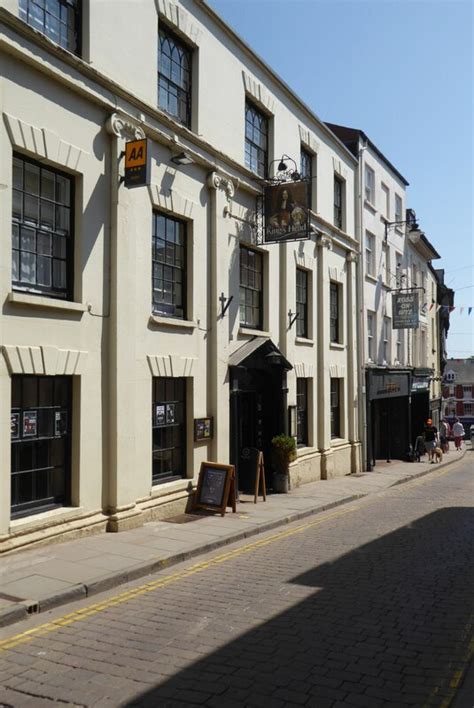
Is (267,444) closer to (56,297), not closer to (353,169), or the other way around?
(56,297)

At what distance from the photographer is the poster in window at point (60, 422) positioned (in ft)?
33.2

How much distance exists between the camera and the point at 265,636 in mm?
6316

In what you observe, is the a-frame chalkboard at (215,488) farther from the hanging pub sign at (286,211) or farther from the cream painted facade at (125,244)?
the hanging pub sign at (286,211)

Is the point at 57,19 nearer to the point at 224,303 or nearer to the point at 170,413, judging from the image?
the point at 224,303

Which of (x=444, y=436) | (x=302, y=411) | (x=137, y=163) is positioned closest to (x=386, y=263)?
(x=302, y=411)

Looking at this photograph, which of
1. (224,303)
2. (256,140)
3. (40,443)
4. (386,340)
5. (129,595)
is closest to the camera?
(129,595)

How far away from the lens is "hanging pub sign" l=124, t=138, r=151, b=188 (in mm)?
10822

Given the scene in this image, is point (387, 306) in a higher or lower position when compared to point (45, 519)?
higher

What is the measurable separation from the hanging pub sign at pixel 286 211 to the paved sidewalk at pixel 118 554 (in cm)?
620

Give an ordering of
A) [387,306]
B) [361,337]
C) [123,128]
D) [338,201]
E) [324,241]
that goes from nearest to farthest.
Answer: [123,128] → [324,241] → [338,201] → [361,337] → [387,306]

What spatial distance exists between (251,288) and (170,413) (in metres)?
4.85

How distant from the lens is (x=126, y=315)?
445 inches

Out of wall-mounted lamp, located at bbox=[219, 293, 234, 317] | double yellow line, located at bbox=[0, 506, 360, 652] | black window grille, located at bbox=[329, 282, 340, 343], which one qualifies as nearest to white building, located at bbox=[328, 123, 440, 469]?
black window grille, located at bbox=[329, 282, 340, 343]

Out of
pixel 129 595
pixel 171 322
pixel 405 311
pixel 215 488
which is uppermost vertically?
pixel 405 311
